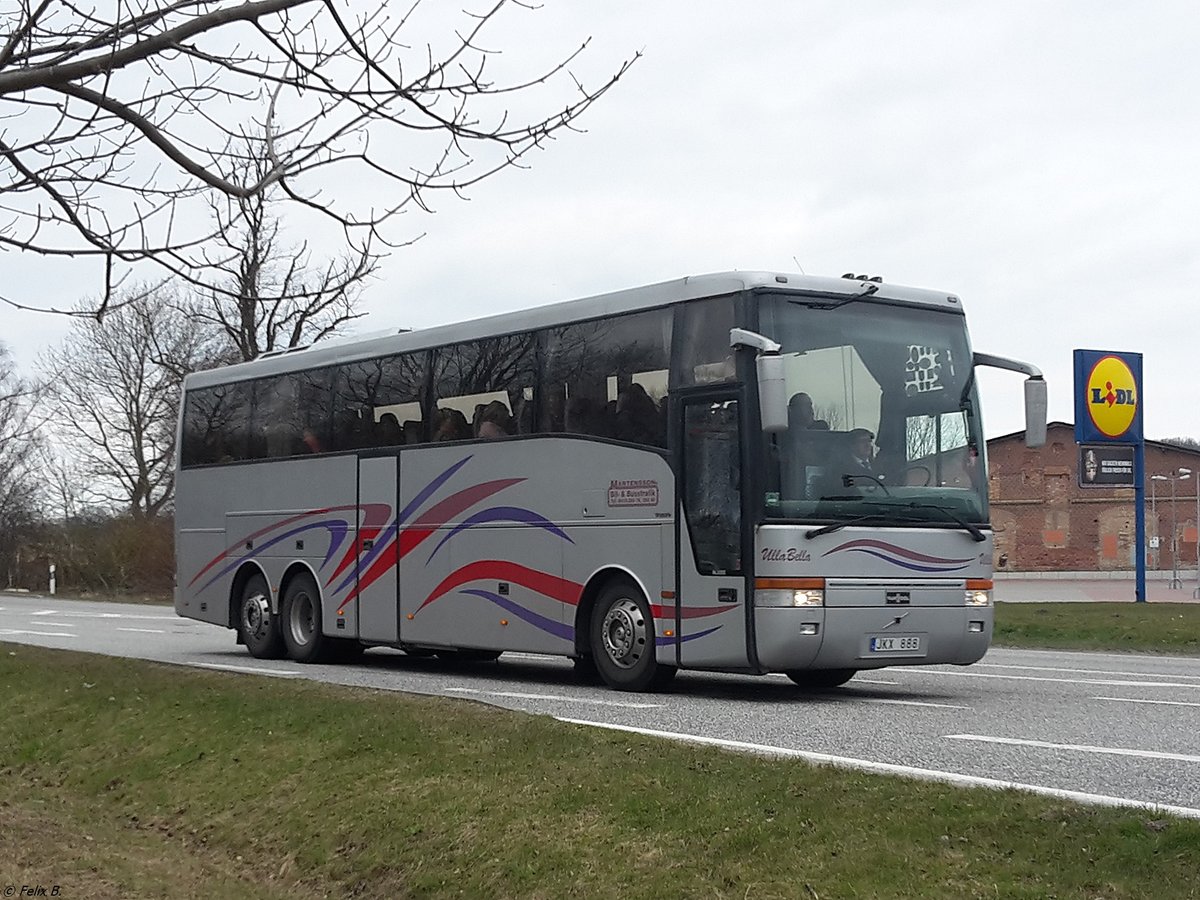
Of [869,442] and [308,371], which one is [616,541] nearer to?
[869,442]

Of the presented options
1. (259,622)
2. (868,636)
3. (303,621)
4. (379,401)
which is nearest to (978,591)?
(868,636)

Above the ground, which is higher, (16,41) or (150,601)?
(16,41)

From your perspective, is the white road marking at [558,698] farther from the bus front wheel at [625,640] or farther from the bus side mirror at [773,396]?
the bus side mirror at [773,396]

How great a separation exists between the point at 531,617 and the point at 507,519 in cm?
100

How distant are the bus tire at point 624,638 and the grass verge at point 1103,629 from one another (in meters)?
11.1

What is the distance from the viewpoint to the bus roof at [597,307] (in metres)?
14.1

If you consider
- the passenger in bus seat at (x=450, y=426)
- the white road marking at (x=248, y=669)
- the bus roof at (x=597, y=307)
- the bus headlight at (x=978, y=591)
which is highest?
the bus roof at (x=597, y=307)

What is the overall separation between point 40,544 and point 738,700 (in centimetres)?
5439

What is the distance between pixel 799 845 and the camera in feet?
24.6

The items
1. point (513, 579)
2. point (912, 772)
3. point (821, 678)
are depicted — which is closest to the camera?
point (912, 772)

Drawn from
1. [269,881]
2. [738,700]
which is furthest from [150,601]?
[269,881]

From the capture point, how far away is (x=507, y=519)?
16.4 m

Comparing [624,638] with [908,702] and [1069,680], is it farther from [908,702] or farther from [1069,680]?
[1069,680]

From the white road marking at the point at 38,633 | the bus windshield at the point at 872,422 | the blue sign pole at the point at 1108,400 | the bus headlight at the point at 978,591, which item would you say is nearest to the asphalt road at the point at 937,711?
the bus headlight at the point at 978,591
